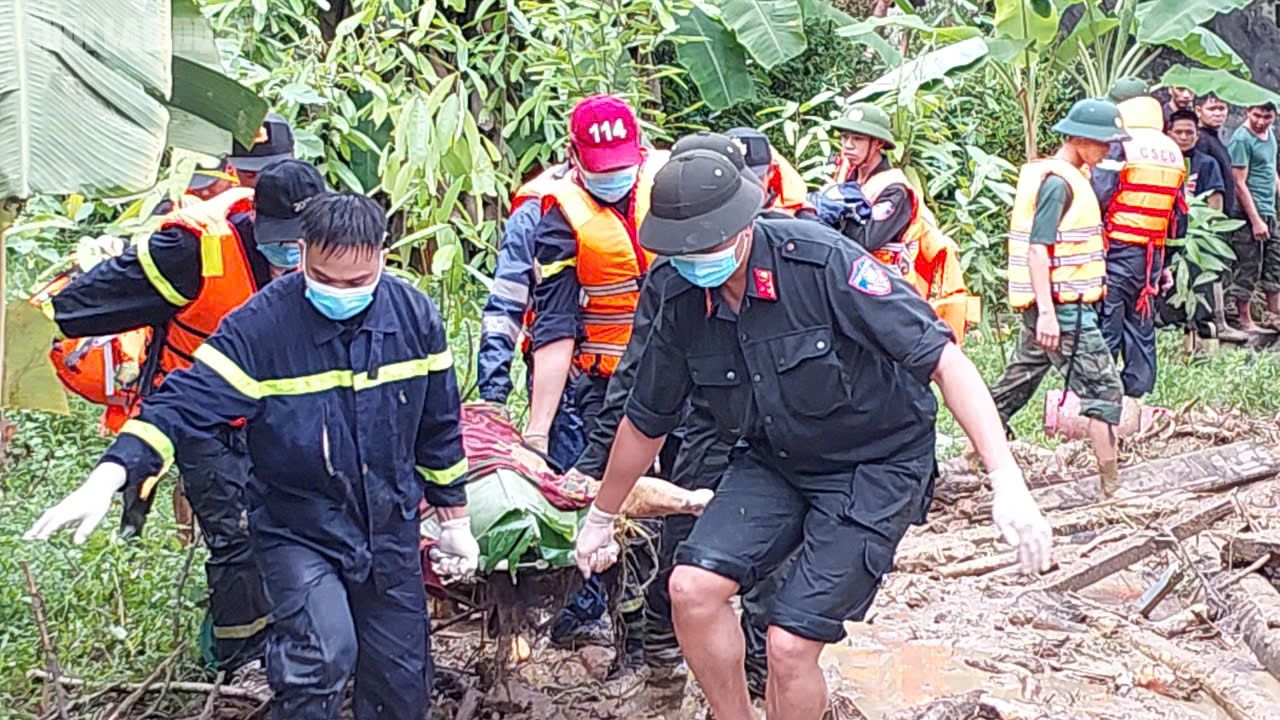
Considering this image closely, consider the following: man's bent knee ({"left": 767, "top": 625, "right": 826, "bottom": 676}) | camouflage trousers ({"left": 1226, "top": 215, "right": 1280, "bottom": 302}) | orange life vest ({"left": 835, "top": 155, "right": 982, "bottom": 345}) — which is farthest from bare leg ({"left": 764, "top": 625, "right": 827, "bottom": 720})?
camouflage trousers ({"left": 1226, "top": 215, "right": 1280, "bottom": 302})

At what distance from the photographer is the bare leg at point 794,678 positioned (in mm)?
4035

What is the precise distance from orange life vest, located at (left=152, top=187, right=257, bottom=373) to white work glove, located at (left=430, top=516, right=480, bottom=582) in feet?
3.56

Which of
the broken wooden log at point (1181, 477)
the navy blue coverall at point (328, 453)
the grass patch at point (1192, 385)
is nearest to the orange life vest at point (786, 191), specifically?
the navy blue coverall at point (328, 453)

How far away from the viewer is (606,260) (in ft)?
17.3

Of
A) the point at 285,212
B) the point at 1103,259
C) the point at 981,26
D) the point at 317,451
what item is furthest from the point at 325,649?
the point at 981,26

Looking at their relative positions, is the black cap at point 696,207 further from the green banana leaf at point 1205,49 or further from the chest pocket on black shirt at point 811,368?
the green banana leaf at point 1205,49

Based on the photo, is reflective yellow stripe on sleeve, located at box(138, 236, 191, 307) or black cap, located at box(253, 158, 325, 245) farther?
reflective yellow stripe on sleeve, located at box(138, 236, 191, 307)

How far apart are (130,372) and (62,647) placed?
917 mm

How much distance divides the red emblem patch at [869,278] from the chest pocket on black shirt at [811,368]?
0.47 ft

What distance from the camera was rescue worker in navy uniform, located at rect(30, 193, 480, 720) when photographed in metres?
3.92

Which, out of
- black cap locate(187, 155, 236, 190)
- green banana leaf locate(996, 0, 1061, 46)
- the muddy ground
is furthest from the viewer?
green banana leaf locate(996, 0, 1061, 46)

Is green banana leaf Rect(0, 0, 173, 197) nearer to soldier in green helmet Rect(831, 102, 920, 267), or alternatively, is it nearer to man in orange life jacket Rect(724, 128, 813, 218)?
man in orange life jacket Rect(724, 128, 813, 218)

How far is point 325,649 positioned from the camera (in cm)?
391

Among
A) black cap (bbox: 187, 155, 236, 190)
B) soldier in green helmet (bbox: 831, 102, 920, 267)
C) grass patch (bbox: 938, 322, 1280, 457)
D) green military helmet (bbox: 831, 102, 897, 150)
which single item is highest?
black cap (bbox: 187, 155, 236, 190)
